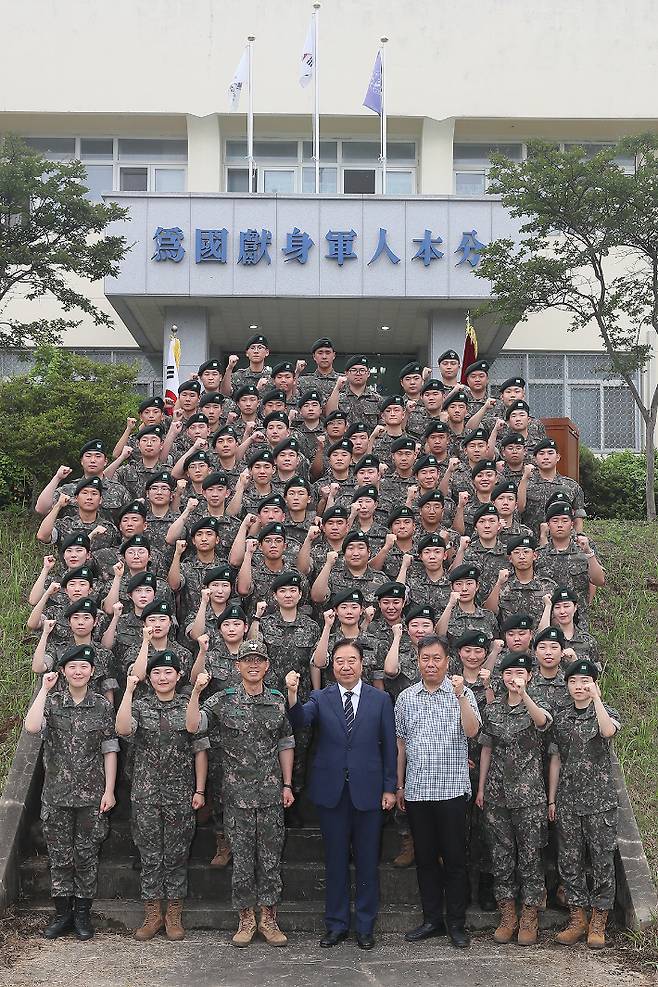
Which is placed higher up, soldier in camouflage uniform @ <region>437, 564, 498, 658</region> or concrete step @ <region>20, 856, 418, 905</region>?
soldier in camouflage uniform @ <region>437, 564, 498, 658</region>

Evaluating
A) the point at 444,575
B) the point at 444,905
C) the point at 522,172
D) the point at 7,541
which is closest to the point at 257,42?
the point at 522,172

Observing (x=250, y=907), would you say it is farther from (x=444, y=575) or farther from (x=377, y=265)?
(x=377, y=265)

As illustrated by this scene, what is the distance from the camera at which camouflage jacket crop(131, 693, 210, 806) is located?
251 inches

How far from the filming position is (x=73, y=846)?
21.0 ft

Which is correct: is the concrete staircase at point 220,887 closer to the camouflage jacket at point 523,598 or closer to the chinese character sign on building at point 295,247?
the camouflage jacket at point 523,598

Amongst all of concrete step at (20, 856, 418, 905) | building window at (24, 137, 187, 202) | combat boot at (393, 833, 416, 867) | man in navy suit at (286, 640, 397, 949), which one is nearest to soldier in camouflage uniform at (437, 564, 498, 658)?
man in navy suit at (286, 640, 397, 949)

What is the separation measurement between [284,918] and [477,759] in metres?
1.44

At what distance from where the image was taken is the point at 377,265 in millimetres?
17719

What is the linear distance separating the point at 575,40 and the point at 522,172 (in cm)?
865

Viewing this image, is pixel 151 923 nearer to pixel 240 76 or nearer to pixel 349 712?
pixel 349 712

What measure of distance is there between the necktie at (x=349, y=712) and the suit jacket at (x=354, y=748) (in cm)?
3

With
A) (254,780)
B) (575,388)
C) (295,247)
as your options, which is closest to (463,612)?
(254,780)

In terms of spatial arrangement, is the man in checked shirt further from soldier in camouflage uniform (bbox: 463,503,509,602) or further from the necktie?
soldier in camouflage uniform (bbox: 463,503,509,602)

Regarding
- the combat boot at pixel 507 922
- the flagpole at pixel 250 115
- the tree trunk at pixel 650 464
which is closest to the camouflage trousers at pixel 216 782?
the combat boot at pixel 507 922
